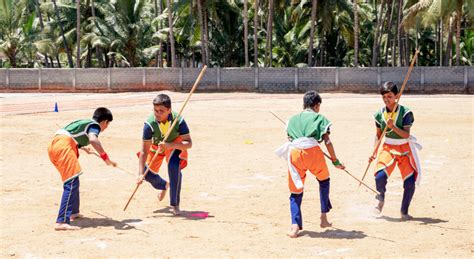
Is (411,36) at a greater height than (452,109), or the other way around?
(411,36)

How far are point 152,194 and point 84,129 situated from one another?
2.45 meters

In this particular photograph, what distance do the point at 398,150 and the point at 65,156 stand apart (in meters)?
3.88

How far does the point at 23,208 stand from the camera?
9.23 metres

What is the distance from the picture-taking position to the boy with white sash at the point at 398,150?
8.60 m

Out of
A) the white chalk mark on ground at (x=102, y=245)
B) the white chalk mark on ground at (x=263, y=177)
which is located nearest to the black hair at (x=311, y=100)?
the white chalk mark on ground at (x=102, y=245)

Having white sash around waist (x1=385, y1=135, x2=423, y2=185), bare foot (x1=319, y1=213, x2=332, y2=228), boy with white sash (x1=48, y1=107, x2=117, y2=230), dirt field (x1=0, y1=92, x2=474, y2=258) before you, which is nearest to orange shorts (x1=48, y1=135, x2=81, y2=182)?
boy with white sash (x1=48, y1=107, x2=117, y2=230)

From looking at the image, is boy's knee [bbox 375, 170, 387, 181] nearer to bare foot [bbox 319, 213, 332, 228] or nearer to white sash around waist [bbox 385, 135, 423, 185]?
white sash around waist [bbox 385, 135, 423, 185]

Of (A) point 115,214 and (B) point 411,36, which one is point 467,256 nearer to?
(A) point 115,214

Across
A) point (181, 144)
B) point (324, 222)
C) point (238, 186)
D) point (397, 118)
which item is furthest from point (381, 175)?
point (238, 186)

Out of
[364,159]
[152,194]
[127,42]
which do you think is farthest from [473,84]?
[152,194]

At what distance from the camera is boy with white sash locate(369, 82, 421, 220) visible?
8602mm

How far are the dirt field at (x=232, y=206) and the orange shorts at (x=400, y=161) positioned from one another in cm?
57

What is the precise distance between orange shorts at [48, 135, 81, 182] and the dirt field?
0.64 metres

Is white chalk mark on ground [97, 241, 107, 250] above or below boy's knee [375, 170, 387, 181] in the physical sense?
below
